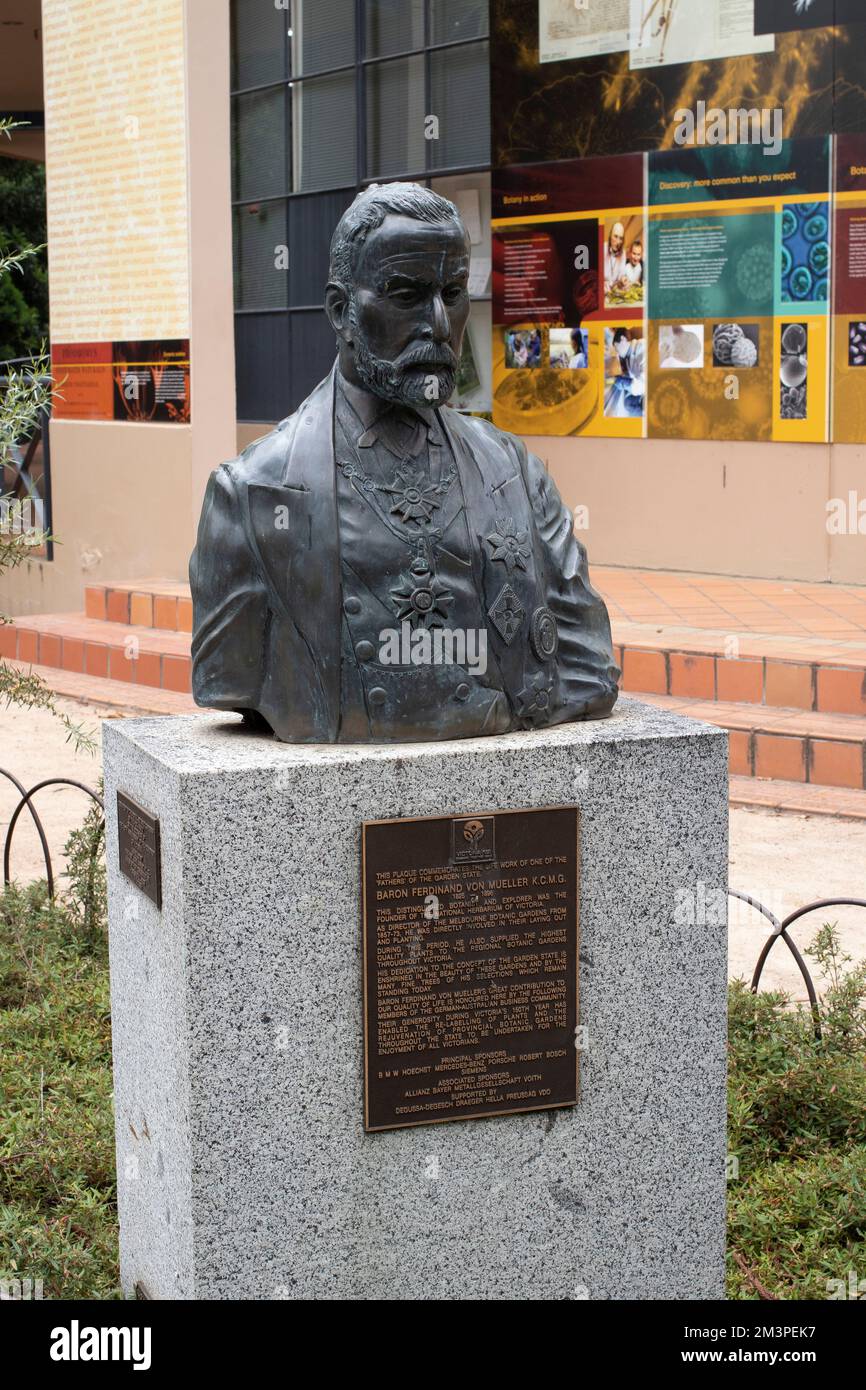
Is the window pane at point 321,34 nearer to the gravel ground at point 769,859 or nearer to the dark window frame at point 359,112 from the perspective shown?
the dark window frame at point 359,112

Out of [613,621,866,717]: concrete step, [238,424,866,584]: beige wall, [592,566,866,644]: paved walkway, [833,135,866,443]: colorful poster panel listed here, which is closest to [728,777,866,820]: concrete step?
[613,621,866,717]: concrete step

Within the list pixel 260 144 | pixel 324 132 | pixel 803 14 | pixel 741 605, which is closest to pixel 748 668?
pixel 741 605

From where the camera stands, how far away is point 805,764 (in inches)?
294

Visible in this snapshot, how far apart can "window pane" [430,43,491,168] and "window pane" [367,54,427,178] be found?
0.15 m

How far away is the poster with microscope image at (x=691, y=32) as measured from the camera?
32.9 ft

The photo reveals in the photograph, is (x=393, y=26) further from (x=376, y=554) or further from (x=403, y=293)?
(x=376, y=554)

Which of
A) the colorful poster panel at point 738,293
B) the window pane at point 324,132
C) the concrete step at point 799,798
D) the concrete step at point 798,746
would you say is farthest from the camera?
the window pane at point 324,132

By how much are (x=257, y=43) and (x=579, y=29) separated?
3.20 meters

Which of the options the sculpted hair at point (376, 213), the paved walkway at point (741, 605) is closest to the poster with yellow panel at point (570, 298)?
the paved walkway at point (741, 605)

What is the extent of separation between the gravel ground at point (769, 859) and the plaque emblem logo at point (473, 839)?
2.26 m

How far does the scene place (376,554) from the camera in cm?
342

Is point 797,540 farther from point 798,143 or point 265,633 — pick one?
point 265,633

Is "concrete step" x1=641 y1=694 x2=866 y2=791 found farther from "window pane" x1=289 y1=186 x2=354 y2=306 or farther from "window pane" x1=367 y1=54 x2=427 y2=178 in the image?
"window pane" x1=289 y1=186 x2=354 y2=306

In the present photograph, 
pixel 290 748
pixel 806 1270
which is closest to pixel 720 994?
pixel 806 1270
